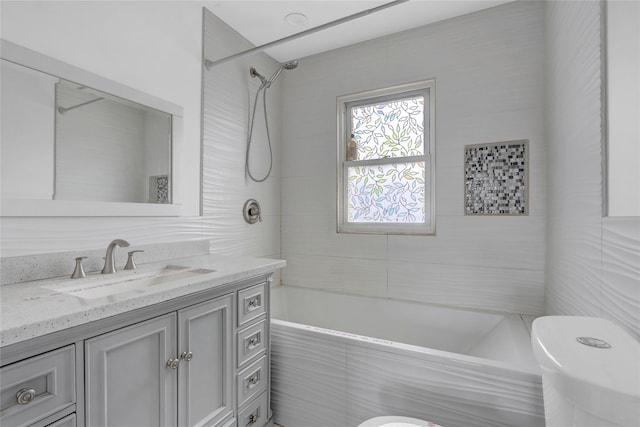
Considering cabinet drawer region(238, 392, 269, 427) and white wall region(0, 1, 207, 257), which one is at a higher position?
white wall region(0, 1, 207, 257)

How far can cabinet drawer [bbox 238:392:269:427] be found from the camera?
1.47 meters

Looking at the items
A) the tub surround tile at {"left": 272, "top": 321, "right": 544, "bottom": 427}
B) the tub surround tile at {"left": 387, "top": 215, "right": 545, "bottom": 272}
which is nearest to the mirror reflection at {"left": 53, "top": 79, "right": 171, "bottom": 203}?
the tub surround tile at {"left": 272, "top": 321, "right": 544, "bottom": 427}

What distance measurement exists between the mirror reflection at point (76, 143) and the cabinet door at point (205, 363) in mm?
751

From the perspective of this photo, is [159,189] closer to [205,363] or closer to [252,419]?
[205,363]

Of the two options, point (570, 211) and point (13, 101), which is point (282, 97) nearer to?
point (13, 101)

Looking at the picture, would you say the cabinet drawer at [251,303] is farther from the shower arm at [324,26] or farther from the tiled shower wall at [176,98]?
the shower arm at [324,26]

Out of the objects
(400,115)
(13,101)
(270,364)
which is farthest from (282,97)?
(270,364)

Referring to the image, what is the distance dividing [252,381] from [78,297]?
36.3 inches

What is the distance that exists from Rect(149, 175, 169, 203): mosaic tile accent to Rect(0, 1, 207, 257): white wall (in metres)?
0.11

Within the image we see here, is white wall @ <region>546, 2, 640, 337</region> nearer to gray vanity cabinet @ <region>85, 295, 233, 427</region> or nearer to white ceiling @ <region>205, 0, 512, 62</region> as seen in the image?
white ceiling @ <region>205, 0, 512, 62</region>

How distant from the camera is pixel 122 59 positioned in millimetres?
1535

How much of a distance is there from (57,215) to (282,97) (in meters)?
2.05

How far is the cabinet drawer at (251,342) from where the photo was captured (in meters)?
1.43

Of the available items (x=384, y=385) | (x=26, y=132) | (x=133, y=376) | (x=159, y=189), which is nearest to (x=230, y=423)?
(x=133, y=376)
